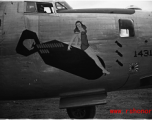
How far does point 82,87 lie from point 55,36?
2247mm

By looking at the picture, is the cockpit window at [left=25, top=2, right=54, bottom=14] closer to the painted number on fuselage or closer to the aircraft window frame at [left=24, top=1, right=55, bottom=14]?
the aircraft window frame at [left=24, top=1, right=55, bottom=14]

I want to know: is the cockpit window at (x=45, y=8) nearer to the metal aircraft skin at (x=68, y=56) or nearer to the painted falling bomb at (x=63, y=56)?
the metal aircraft skin at (x=68, y=56)

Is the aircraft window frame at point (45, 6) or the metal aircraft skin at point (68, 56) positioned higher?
the aircraft window frame at point (45, 6)

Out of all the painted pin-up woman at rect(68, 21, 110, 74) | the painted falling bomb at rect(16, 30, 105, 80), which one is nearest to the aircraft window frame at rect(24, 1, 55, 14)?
the painted falling bomb at rect(16, 30, 105, 80)

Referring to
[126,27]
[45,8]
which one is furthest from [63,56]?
[126,27]

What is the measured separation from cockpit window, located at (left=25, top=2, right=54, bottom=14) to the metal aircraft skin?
122 mm

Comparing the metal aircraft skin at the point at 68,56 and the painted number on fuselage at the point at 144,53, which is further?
the painted number on fuselage at the point at 144,53

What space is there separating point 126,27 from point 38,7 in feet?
12.1

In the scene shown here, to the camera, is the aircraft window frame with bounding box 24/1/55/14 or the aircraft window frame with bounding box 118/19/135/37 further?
the aircraft window frame with bounding box 24/1/55/14

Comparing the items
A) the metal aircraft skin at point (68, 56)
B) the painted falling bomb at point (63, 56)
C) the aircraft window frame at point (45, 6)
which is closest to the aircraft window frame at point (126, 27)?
the metal aircraft skin at point (68, 56)

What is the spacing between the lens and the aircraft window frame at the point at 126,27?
8125 mm

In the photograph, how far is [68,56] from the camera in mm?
7836

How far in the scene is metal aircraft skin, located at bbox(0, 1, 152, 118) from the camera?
7.88 metres

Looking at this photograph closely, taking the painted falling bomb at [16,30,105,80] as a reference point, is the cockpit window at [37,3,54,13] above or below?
above
